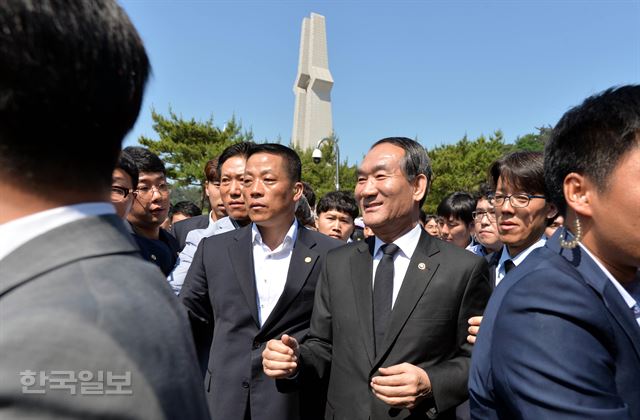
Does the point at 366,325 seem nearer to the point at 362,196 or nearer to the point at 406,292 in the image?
the point at 406,292

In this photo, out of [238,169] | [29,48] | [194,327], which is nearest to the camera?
[29,48]

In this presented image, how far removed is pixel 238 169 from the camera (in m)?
4.42

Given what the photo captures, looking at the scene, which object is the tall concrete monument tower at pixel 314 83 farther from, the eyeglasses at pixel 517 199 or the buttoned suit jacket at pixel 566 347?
the buttoned suit jacket at pixel 566 347

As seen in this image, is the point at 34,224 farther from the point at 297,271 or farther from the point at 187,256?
the point at 187,256

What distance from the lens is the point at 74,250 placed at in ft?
2.42

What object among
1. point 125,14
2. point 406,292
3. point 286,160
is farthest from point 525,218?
point 125,14

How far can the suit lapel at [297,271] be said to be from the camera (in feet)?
9.70

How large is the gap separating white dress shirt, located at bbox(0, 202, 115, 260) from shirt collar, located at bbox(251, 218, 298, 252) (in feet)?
8.17

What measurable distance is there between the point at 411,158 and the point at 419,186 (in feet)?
0.58

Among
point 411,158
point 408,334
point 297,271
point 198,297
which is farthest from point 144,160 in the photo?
point 408,334

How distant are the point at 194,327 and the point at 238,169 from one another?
1578 mm

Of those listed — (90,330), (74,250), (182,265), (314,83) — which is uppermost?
(314,83)

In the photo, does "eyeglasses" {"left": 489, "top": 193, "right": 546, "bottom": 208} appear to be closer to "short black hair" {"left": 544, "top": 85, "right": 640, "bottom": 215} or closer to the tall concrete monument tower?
"short black hair" {"left": 544, "top": 85, "right": 640, "bottom": 215}

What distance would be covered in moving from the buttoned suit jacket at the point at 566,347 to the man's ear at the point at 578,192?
15cm
